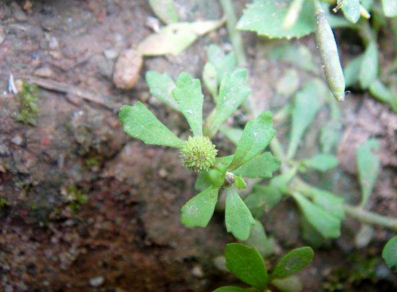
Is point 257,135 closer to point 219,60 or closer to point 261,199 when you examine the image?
point 261,199

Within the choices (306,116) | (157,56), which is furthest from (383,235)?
(157,56)

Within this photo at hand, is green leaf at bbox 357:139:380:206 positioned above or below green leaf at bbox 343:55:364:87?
below

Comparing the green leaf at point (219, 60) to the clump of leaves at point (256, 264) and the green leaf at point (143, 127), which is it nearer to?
the green leaf at point (143, 127)

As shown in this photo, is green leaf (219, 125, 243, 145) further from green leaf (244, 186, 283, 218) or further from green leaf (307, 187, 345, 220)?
green leaf (307, 187, 345, 220)

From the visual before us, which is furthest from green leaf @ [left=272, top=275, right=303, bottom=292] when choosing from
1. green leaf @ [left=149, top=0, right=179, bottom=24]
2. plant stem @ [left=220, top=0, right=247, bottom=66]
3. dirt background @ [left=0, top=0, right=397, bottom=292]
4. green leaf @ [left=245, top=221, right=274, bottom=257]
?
green leaf @ [left=149, top=0, right=179, bottom=24]

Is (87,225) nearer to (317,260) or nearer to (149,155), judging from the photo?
(149,155)
